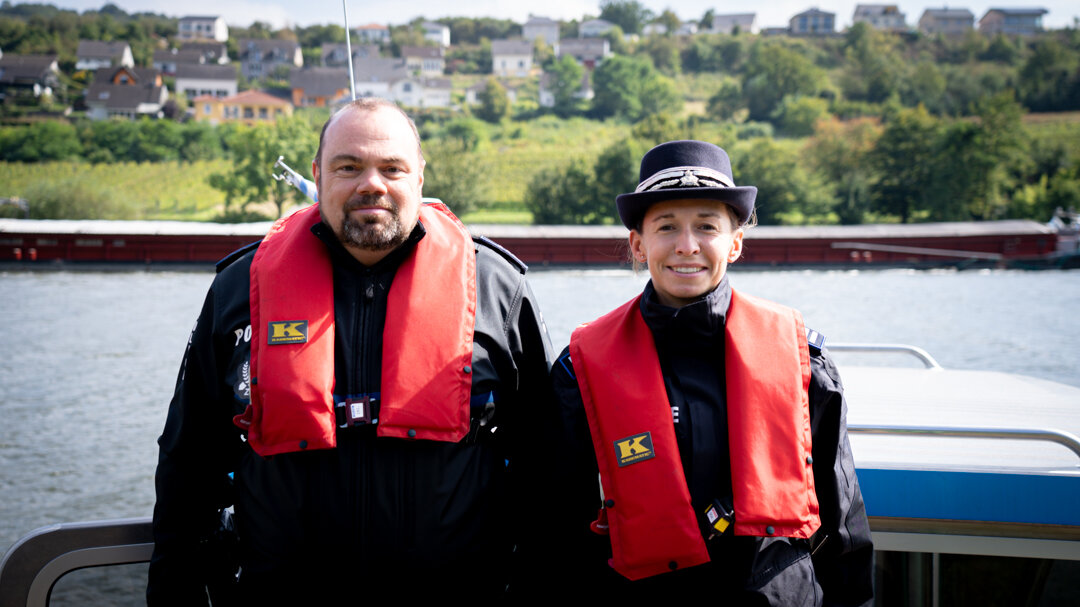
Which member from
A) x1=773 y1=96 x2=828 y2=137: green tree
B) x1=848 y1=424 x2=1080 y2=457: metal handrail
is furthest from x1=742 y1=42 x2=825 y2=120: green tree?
x1=848 y1=424 x2=1080 y2=457: metal handrail

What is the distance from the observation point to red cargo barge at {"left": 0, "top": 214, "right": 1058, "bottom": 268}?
36438mm

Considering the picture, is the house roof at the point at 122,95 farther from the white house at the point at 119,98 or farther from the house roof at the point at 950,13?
the house roof at the point at 950,13

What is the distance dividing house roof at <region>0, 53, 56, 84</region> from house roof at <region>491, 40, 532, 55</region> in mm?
63641

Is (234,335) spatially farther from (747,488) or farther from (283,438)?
(747,488)

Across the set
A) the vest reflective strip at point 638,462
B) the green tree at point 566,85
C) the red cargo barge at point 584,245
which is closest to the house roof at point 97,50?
the green tree at point 566,85

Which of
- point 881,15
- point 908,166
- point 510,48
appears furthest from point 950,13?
point 908,166

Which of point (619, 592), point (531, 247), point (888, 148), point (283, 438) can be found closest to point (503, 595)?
point (619, 592)

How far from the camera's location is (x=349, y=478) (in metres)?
2.30

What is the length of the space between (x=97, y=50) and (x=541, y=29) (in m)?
78.0

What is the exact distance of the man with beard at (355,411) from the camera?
2.29 metres

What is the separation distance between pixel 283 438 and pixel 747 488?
1.21 metres

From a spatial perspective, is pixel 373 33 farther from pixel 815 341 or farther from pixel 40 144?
pixel 815 341

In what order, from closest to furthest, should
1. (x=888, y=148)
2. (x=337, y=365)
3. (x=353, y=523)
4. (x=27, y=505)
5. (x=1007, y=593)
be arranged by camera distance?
(x=353, y=523) < (x=337, y=365) < (x=1007, y=593) < (x=27, y=505) < (x=888, y=148)

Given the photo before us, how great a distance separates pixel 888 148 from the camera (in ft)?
182
